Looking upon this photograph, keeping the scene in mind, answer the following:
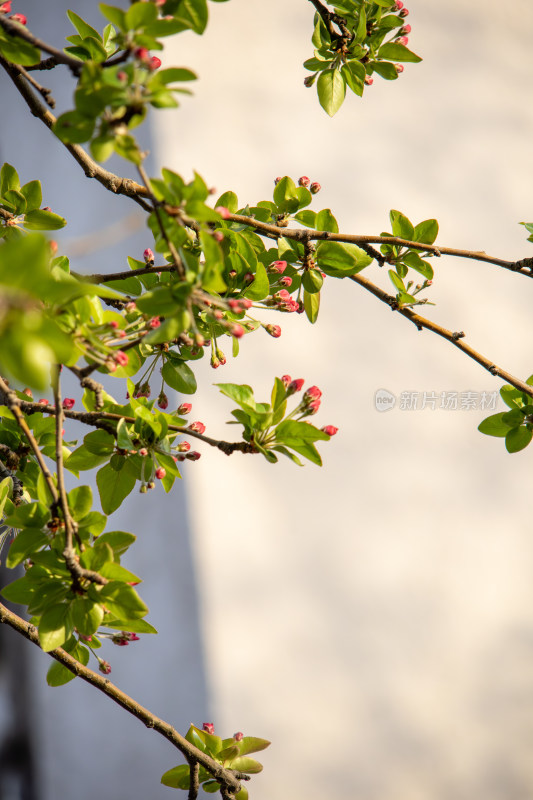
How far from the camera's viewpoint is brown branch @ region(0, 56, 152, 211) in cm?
55

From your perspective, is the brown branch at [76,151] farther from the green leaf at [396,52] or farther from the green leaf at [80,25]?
the green leaf at [396,52]

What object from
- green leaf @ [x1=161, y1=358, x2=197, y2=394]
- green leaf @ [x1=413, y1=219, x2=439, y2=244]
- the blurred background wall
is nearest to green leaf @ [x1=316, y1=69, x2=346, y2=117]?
green leaf @ [x1=413, y1=219, x2=439, y2=244]

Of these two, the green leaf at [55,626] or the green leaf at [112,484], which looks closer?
the green leaf at [55,626]

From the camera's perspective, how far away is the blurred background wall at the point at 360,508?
1562mm

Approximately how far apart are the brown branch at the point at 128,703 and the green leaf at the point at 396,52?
2.15 ft

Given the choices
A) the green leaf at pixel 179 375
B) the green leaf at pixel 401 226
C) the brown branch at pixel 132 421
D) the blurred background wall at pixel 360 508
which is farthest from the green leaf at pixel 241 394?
the blurred background wall at pixel 360 508

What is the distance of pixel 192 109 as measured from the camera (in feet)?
5.88

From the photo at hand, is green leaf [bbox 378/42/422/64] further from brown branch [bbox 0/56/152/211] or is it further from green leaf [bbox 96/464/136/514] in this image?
green leaf [bbox 96/464/136/514]

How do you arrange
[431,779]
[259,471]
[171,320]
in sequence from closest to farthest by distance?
[171,320]
[431,779]
[259,471]

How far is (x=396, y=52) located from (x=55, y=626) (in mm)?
646

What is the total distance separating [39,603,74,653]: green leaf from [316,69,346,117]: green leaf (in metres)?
0.56

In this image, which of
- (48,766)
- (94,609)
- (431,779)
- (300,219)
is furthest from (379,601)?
(94,609)

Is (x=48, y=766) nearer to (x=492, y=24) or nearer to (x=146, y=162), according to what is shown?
(x=146, y=162)

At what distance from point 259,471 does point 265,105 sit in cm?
95
